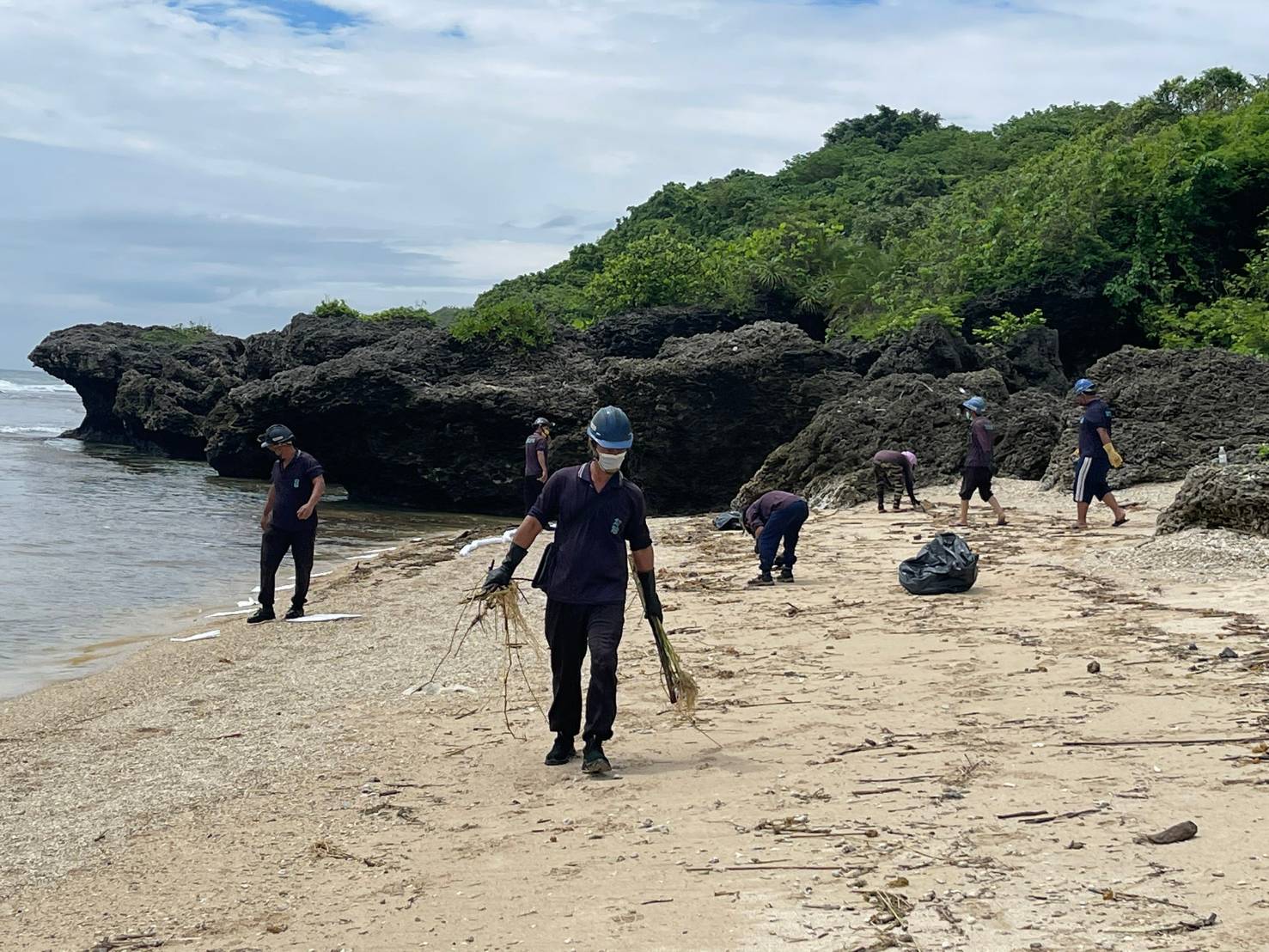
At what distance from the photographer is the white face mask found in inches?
240

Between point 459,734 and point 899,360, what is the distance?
1974cm

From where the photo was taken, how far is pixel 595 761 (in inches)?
234

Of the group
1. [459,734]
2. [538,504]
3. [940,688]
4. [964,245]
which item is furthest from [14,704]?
[964,245]

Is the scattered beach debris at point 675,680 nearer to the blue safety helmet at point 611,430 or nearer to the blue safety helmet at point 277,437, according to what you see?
the blue safety helmet at point 611,430

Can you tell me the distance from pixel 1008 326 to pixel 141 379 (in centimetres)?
3447

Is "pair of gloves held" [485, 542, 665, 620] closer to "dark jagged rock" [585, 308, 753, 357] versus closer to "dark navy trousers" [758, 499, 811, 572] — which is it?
"dark navy trousers" [758, 499, 811, 572]

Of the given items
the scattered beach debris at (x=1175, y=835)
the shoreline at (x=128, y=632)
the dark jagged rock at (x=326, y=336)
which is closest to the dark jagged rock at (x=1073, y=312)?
the dark jagged rock at (x=326, y=336)

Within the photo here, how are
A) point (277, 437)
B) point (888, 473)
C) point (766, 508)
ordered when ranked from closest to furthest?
1. point (277, 437)
2. point (766, 508)
3. point (888, 473)

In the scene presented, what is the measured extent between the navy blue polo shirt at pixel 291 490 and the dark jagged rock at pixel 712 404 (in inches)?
562

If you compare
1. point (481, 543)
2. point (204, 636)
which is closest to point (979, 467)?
point (481, 543)

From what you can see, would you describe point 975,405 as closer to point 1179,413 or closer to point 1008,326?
point 1179,413

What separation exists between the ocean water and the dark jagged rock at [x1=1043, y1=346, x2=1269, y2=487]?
1160 cm

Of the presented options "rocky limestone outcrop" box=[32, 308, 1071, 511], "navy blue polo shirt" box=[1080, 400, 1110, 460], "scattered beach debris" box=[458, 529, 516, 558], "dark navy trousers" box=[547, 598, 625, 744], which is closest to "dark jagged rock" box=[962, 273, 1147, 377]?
"rocky limestone outcrop" box=[32, 308, 1071, 511]

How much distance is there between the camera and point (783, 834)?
186 inches
